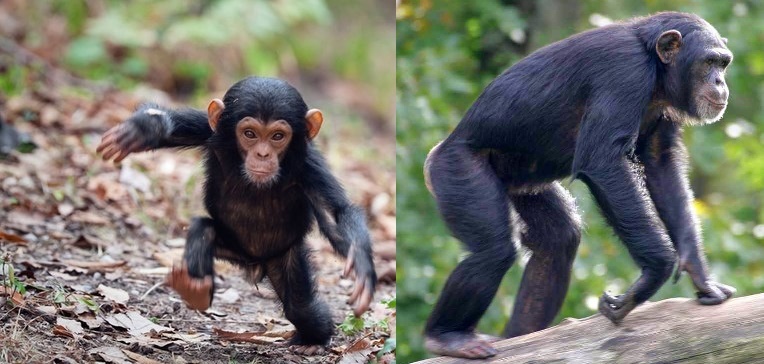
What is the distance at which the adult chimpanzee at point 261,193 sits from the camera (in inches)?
245

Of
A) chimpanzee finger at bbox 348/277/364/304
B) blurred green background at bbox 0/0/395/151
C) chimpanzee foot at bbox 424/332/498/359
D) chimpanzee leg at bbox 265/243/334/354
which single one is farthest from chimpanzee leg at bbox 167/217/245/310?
blurred green background at bbox 0/0/395/151

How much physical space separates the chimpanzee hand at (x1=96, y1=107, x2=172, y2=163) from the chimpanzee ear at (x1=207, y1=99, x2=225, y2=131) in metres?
0.32

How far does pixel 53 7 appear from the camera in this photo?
586 inches

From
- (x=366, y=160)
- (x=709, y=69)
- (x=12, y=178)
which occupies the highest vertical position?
(x=709, y=69)

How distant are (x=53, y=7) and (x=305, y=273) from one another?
10.0 meters

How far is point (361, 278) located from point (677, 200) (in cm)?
238

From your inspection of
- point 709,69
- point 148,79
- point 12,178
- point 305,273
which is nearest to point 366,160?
point 148,79

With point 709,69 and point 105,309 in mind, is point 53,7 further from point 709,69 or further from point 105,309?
Result: point 709,69

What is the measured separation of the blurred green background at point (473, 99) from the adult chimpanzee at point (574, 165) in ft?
9.68

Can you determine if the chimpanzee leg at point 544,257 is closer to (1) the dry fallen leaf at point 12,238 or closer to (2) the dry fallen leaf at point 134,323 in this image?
(2) the dry fallen leaf at point 134,323

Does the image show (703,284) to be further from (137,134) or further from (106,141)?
(106,141)

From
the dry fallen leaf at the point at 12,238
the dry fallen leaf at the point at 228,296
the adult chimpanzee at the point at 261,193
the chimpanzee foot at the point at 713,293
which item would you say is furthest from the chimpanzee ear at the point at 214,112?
the chimpanzee foot at the point at 713,293

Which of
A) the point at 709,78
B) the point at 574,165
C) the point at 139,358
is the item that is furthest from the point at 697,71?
the point at 139,358

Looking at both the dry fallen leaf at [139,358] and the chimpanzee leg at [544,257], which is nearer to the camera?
the dry fallen leaf at [139,358]
